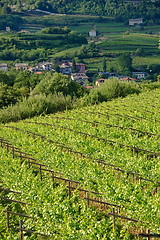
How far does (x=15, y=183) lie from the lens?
13.7 metres

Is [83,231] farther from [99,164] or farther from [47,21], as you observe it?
[47,21]

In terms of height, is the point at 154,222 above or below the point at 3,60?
above

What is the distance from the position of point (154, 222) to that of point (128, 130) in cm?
1030

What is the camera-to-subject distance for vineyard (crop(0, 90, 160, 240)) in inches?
415

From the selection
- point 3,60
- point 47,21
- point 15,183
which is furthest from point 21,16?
point 15,183

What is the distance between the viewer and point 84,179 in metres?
13.8

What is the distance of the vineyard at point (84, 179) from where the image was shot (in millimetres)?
10531


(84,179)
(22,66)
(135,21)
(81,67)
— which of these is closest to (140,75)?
(81,67)

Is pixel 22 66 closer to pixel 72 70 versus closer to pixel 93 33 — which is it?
pixel 72 70

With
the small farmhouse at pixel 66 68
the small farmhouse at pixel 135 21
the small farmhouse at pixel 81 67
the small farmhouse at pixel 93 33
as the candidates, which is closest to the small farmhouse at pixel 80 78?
the small farmhouse at pixel 81 67

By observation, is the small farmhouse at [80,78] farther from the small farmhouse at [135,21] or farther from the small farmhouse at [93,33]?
the small farmhouse at [135,21]

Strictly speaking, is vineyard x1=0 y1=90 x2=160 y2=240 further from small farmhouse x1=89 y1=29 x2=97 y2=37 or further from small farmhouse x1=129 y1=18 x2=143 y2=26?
small farmhouse x1=129 y1=18 x2=143 y2=26

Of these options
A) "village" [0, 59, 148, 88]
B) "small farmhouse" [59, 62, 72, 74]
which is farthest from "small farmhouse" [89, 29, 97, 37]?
"small farmhouse" [59, 62, 72, 74]

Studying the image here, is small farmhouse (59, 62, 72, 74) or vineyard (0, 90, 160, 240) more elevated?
vineyard (0, 90, 160, 240)
